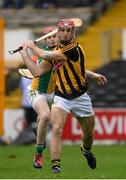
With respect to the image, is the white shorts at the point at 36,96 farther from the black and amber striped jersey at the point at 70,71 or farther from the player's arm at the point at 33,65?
the black and amber striped jersey at the point at 70,71

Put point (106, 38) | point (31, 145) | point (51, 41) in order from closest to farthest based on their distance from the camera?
point (51, 41), point (31, 145), point (106, 38)

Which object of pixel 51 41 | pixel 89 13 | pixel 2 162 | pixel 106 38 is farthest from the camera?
pixel 89 13

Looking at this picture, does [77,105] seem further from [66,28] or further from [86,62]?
[86,62]

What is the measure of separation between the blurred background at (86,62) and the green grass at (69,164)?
1134mm

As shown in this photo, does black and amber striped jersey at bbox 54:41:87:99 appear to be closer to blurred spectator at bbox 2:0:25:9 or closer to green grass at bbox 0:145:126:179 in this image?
green grass at bbox 0:145:126:179

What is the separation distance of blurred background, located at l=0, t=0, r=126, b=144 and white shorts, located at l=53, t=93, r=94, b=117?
8885 millimetres

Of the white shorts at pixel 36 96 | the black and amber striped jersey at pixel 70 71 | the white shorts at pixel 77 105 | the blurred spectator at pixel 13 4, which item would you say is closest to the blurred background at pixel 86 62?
the blurred spectator at pixel 13 4

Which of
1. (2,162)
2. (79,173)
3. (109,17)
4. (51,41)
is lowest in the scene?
(109,17)

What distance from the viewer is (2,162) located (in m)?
16.5

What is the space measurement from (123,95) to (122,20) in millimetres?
6830

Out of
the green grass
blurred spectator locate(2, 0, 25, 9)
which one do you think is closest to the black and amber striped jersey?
the green grass

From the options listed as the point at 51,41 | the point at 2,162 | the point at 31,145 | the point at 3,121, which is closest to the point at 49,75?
the point at 51,41

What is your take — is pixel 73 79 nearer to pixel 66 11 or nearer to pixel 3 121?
pixel 3 121

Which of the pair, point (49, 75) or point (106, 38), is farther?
point (106, 38)
